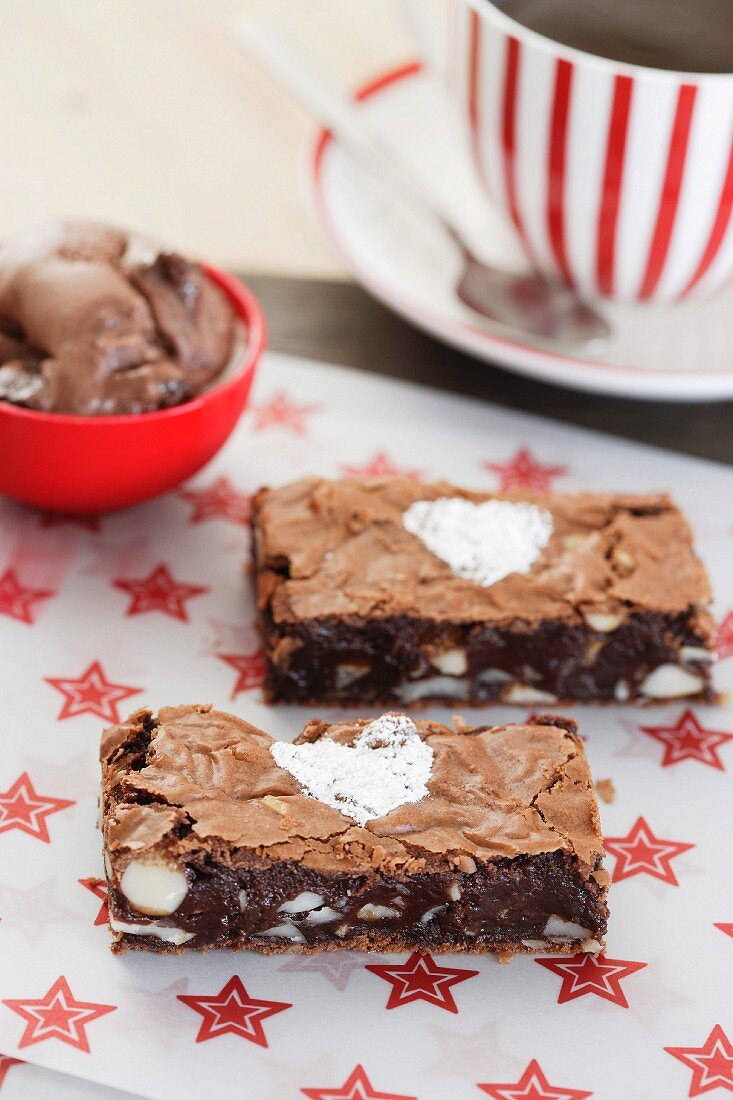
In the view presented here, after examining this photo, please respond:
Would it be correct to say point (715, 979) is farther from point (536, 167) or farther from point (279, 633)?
point (536, 167)

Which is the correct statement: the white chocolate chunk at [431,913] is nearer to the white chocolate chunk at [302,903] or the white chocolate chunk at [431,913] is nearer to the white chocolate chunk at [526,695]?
the white chocolate chunk at [302,903]

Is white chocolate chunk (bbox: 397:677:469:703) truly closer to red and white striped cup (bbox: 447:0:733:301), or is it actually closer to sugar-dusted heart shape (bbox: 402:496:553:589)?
sugar-dusted heart shape (bbox: 402:496:553:589)

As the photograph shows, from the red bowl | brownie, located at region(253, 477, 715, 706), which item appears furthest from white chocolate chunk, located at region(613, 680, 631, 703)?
the red bowl

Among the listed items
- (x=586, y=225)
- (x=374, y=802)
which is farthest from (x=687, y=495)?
(x=374, y=802)

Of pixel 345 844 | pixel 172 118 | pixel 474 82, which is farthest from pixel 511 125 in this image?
pixel 172 118

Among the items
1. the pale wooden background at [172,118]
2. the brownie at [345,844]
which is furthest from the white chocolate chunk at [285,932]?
the pale wooden background at [172,118]

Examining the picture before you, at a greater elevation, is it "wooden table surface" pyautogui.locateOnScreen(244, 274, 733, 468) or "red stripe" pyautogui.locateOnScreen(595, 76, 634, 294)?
"red stripe" pyautogui.locateOnScreen(595, 76, 634, 294)
